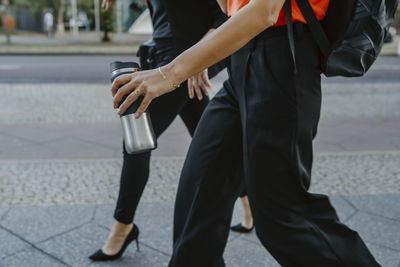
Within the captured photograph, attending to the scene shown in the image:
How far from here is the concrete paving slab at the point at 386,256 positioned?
2.38m

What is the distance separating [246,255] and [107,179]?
59.5 inches

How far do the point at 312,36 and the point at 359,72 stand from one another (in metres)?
0.19

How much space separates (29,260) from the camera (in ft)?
Answer: 7.77

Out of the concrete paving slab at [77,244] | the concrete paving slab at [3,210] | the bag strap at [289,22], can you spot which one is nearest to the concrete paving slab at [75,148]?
the concrete paving slab at [3,210]

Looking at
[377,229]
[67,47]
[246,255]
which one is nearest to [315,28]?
[246,255]

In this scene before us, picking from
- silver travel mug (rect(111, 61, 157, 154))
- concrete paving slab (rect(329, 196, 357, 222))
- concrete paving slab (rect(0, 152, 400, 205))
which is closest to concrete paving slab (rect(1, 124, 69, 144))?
concrete paving slab (rect(0, 152, 400, 205))

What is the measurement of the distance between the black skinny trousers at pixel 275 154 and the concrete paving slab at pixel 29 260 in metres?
1.04

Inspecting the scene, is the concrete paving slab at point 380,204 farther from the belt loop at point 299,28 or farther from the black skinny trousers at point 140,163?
the belt loop at point 299,28

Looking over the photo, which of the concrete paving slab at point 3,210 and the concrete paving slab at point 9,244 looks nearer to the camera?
the concrete paving slab at point 9,244

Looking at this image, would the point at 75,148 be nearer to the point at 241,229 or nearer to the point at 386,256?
the point at 241,229

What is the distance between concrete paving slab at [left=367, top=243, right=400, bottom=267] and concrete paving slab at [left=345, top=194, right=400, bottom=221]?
0.46m

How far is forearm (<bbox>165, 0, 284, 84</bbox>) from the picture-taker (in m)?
1.28

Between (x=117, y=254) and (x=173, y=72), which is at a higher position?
(x=173, y=72)

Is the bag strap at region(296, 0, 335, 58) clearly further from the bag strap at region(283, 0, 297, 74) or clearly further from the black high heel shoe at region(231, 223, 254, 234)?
the black high heel shoe at region(231, 223, 254, 234)
